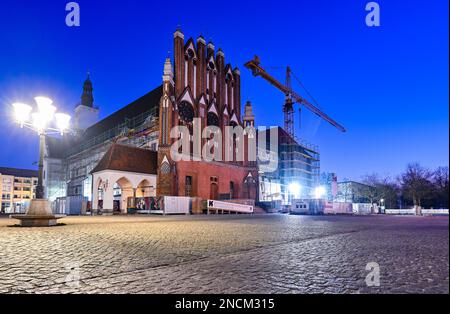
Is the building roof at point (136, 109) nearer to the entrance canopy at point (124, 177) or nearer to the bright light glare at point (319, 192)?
the entrance canopy at point (124, 177)

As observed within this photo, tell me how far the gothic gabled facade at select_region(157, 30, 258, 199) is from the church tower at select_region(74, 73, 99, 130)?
143 ft

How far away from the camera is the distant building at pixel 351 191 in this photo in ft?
197

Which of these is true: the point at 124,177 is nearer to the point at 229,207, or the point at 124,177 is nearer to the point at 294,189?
the point at 229,207

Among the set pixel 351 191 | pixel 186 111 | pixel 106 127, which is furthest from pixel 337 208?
pixel 106 127

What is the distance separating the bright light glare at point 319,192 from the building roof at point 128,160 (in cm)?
4594

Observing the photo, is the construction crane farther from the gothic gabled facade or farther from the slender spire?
the slender spire

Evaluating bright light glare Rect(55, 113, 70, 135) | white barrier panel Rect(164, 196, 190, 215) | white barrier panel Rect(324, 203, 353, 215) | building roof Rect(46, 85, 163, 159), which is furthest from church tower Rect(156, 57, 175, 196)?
bright light glare Rect(55, 113, 70, 135)

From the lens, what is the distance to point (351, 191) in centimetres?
6556

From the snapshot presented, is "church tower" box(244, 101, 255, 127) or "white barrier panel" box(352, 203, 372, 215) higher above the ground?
"church tower" box(244, 101, 255, 127)

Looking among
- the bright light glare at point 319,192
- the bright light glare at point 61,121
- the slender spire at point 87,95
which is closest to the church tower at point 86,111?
the slender spire at point 87,95

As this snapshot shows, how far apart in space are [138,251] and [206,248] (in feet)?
4.44

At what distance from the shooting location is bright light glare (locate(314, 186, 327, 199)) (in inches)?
2820

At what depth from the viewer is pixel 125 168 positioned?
34.3 metres
